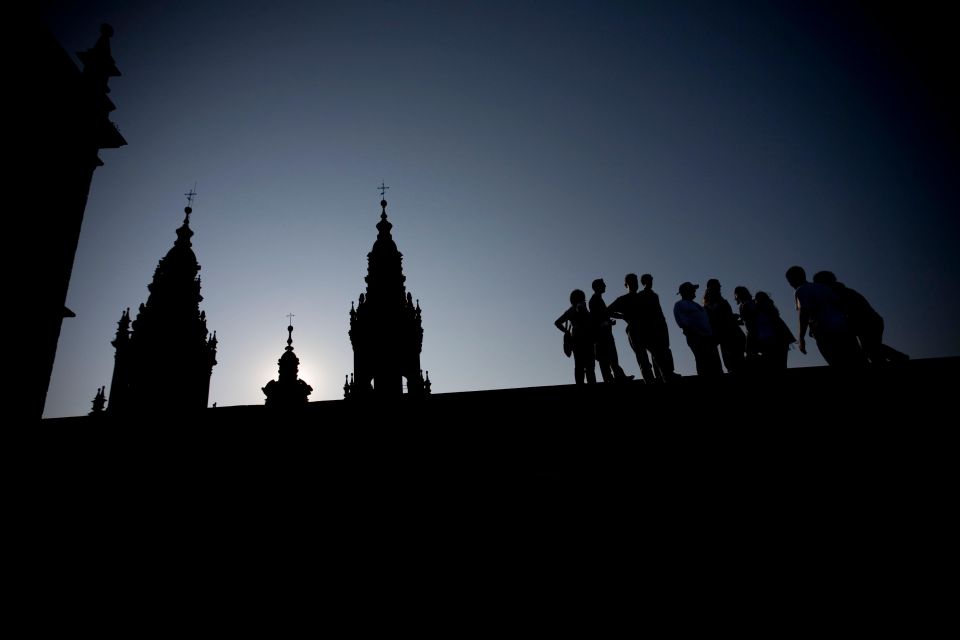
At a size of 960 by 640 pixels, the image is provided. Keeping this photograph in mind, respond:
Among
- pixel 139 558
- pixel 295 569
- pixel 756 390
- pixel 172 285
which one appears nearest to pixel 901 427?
→ pixel 756 390

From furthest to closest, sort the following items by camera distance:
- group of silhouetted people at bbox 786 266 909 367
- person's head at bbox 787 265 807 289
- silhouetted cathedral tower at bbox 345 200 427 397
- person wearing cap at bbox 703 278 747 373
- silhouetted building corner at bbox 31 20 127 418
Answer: silhouetted cathedral tower at bbox 345 200 427 397 < silhouetted building corner at bbox 31 20 127 418 < person wearing cap at bbox 703 278 747 373 < person's head at bbox 787 265 807 289 < group of silhouetted people at bbox 786 266 909 367

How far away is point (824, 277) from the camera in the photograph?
6.29m

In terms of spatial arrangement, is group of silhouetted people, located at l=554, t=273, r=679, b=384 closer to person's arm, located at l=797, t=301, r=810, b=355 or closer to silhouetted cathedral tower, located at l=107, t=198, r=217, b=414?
person's arm, located at l=797, t=301, r=810, b=355

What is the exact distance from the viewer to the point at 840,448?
4.38 metres

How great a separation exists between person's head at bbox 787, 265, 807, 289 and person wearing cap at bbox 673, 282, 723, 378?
1234 mm

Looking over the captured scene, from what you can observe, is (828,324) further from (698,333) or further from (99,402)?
(99,402)

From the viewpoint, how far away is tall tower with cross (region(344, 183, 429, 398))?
28.4 m

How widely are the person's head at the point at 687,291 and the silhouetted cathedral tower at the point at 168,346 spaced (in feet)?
99.7

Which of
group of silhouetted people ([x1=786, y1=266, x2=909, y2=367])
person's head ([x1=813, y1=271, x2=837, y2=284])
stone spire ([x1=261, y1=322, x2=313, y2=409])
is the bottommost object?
group of silhouetted people ([x1=786, y1=266, x2=909, y2=367])

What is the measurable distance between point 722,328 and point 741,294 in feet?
2.23

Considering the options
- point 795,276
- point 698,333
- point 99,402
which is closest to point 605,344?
point 698,333

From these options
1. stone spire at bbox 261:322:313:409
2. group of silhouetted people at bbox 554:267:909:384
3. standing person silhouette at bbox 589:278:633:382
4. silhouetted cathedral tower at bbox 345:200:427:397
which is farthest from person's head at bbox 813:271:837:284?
stone spire at bbox 261:322:313:409

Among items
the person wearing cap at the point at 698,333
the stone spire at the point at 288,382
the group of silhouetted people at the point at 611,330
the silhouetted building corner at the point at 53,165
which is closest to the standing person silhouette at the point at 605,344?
the group of silhouetted people at the point at 611,330

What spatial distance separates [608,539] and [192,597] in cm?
470
